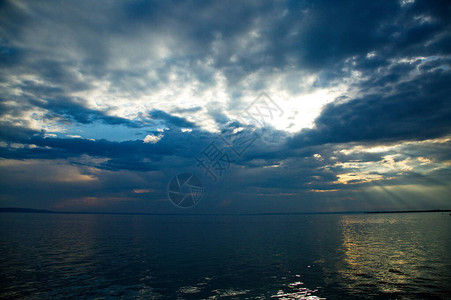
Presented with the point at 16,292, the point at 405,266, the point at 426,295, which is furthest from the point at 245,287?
the point at 405,266

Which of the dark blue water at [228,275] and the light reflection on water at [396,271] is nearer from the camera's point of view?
the dark blue water at [228,275]

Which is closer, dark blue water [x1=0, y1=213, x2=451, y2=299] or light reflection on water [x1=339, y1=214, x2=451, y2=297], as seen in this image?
dark blue water [x1=0, y1=213, x2=451, y2=299]

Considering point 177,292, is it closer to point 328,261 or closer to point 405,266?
point 328,261

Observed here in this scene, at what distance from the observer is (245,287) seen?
25891 millimetres

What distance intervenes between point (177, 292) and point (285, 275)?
1378cm

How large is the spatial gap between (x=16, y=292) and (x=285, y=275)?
2860 cm

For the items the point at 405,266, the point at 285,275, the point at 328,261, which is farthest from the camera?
the point at 328,261

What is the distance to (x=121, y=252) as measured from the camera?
49531 mm

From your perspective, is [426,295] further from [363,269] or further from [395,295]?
[363,269]

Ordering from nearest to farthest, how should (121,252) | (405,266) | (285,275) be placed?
1. (285,275)
2. (405,266)
3. (121,252)

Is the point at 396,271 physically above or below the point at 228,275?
above

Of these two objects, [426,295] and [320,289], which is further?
[320,289]

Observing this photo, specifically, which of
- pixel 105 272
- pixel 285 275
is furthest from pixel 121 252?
pixel 285 275

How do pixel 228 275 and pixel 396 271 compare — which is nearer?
pixel 228 275
